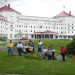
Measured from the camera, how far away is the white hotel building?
290 feet

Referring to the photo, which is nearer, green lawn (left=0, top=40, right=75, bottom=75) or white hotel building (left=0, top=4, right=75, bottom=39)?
green lawn (left=0, top=40, right=75, bottom=75)

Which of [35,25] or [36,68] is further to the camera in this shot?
[35,25]

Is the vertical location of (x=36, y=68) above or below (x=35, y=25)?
below

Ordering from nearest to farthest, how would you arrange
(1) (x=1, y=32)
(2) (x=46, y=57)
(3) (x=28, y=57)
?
(3) (x=28, y=57) < (2) (x=46, y=57) < (1) (x=1, y=32)

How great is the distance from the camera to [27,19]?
94.4 metres

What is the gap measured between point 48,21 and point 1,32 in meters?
34.1

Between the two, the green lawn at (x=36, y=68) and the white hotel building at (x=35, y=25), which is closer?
the green lawn at (x=36, y=68)

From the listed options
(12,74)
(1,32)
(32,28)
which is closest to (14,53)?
(12,74)

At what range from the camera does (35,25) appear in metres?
96.8

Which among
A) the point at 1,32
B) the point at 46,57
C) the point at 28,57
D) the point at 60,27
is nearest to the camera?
the point at 28,57

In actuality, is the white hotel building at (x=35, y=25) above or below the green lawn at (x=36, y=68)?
above

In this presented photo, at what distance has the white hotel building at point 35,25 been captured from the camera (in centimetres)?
8838

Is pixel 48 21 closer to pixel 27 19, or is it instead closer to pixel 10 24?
pixel 27 19

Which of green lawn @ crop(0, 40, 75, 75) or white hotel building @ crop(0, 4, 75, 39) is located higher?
white hotel building @ crop(0, 4, 75, 39)
